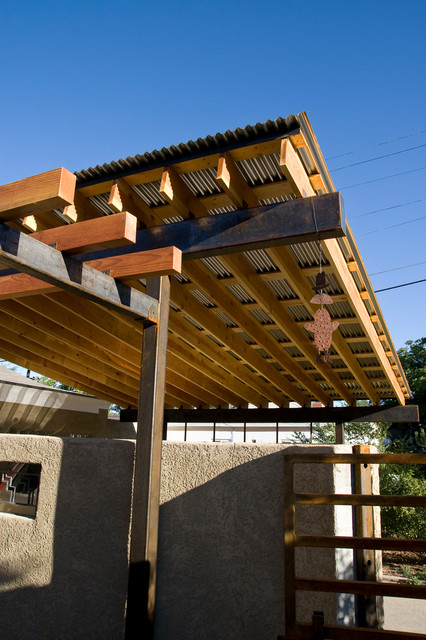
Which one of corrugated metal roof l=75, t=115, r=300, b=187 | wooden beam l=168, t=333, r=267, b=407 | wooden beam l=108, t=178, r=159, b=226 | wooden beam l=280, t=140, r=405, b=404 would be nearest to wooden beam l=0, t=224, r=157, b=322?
wooden beam l=108, t=178, r=159, b=226

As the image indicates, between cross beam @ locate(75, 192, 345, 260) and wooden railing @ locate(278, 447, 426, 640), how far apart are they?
165 cm

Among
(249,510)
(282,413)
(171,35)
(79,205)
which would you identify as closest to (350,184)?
(171,35)

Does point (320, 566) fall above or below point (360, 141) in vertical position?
below

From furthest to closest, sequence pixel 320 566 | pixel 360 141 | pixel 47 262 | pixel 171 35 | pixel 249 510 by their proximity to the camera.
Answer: pixel 360 141 < pixel 171 35 < pixel 249 510 < pixel 320 566 < pixel 47 262

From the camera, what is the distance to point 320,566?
3.33 metres

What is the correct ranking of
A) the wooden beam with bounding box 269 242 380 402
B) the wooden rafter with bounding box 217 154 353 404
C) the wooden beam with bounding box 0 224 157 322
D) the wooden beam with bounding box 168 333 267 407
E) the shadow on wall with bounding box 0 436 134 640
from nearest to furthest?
the wooden beam with bounding box 0 224 157 322
the wooden rafter with bounding box 217 154 353 404
the shadow on wall with bounding box 0 436 134 640
the wooden beam with bounding box 269 242 380 402
the wooden beam with bounding box 168 333 267 407

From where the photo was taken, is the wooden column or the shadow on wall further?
the shadow on wall

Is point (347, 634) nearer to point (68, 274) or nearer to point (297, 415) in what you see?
point (68, 274)

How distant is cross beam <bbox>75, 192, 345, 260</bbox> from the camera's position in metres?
3.55

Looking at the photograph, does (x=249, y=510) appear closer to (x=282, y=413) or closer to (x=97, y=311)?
(x=97, y=311)

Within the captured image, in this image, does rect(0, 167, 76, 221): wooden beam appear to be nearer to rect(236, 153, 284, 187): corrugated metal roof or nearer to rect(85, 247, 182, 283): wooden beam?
rect(85, 247, 182, 283): wooden beam

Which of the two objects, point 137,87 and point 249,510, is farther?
point 137,87

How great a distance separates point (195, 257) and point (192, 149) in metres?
0.89

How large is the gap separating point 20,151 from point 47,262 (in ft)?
35.0
